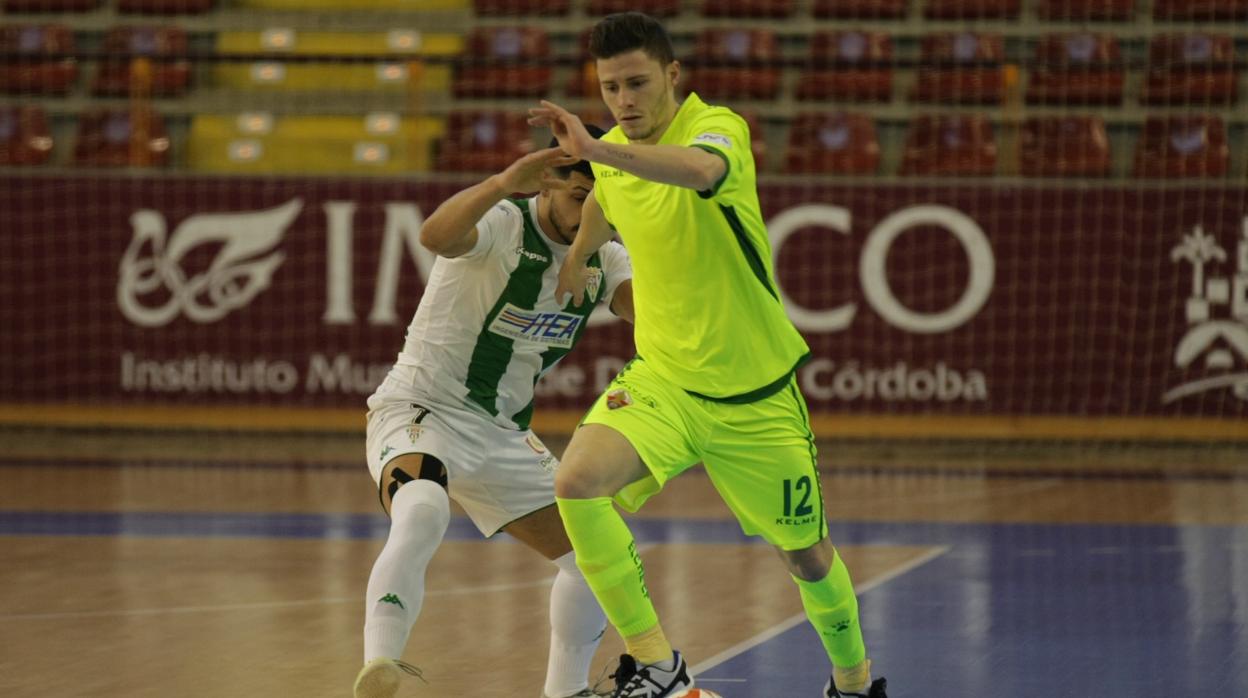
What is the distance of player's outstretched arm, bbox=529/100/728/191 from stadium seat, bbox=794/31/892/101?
10641mm

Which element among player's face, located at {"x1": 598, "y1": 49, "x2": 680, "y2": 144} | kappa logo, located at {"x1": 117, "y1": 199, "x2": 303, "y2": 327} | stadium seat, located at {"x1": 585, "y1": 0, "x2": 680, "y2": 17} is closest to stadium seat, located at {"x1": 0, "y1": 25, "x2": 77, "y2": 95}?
kappa logo, located at {"x1": 117, "y1": 199, "x2": 303, "y2": 327}

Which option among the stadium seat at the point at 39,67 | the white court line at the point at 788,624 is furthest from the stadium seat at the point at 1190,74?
the stadium seat at the point at 39,67

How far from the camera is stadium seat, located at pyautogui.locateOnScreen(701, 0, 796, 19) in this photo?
16531 mm

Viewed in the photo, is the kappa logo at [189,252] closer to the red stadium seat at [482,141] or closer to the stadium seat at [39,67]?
the red stadium seat at [482,141]

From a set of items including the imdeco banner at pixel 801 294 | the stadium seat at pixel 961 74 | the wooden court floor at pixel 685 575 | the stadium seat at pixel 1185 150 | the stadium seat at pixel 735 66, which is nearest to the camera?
the wooden court floor at pixel 685 575

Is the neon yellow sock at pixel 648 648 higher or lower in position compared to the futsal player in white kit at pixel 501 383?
lower

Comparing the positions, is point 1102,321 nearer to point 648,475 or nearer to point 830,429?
point 830,429

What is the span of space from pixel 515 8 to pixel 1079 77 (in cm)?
535

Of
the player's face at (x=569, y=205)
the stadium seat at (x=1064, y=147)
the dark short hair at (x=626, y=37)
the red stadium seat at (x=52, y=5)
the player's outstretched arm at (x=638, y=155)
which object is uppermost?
the red stadium seat at (x=52, y=5)

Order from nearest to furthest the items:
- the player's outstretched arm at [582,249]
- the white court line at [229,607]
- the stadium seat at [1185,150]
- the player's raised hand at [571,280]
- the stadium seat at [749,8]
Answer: the player's outstretched arm at [582,249] → the player's raised hand at [571,280] → the white court line at [229,607] → the stadium seat at [1185,150] → the stadium seat at [749,8]

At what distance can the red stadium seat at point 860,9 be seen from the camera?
638 inches

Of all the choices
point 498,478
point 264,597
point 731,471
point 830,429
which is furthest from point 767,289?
point 830,429

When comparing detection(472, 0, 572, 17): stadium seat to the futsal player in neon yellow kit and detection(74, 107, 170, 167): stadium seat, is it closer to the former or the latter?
detection(74, 107, 170, 167): stadium seat

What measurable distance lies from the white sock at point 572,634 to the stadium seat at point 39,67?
1195 cm
